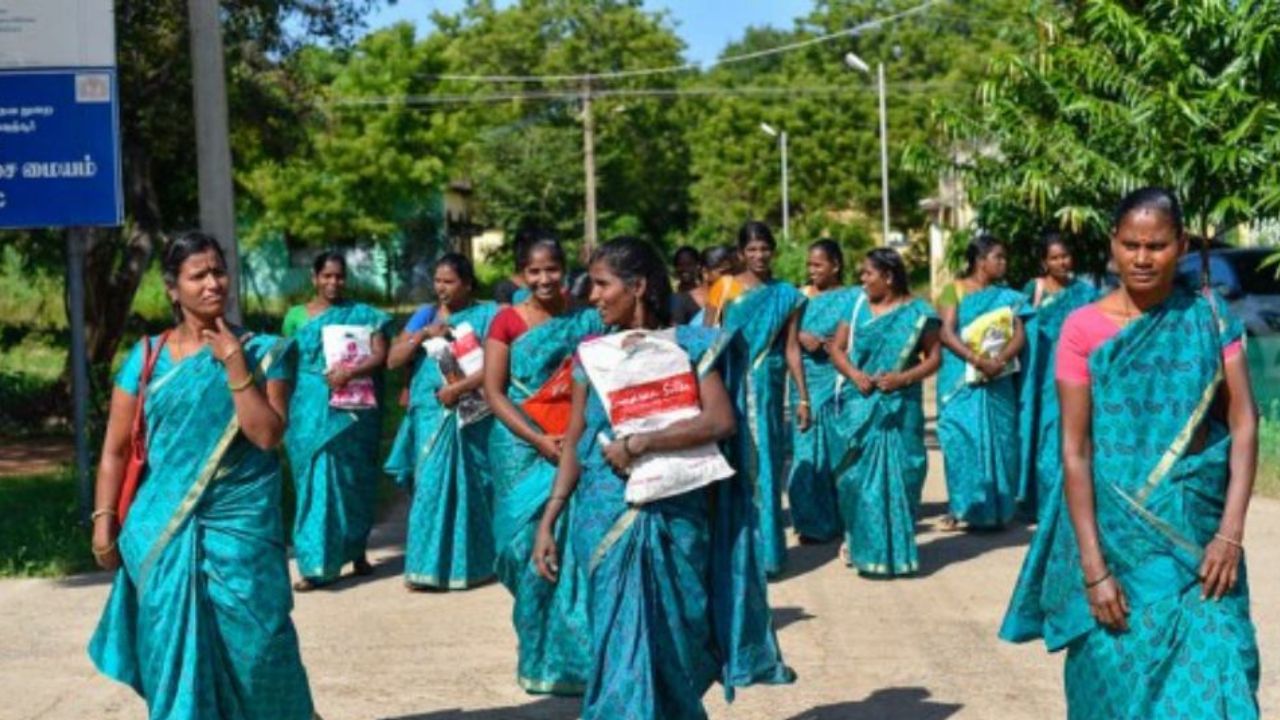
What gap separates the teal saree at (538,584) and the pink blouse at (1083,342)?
2.49 metres

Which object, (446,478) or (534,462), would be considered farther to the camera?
(446,478)

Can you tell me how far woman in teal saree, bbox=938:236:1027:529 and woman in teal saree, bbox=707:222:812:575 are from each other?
1738 mm

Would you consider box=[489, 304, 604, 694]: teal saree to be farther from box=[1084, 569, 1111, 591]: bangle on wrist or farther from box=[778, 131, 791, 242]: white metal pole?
box=[778, 131, 791, 242]: white metal pole

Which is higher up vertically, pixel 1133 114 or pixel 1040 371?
pixel 1133 114

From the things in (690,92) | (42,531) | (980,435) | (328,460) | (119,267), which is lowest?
(42,531)

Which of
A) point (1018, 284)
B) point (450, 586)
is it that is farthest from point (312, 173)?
point (450, 586)

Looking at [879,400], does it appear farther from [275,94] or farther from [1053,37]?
[275,94]

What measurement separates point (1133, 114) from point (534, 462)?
25.8 feet

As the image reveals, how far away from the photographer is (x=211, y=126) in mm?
13477

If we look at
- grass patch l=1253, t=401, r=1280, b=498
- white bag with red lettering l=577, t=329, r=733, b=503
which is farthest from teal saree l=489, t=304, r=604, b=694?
grass patch l=1253, t=401, r=1280, b=498

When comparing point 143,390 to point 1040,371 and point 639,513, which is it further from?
point 1040,371

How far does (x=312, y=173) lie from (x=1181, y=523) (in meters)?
43.7

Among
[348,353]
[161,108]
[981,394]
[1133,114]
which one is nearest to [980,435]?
[981,394]

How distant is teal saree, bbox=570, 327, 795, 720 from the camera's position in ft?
19.1
